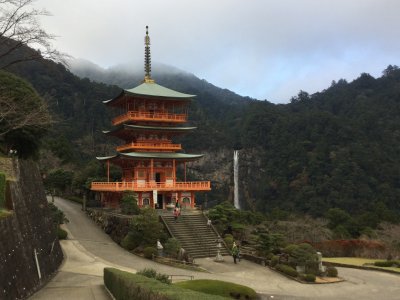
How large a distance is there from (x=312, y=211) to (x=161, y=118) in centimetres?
4881

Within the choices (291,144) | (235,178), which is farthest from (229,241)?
(291,144)

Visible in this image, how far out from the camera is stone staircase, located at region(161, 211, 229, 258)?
26.7 metres

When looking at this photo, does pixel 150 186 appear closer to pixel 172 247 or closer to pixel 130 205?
pixel 130 205

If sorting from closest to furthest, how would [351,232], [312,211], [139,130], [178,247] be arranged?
[178,247] < [139,130] < [351,232] < [312,211]

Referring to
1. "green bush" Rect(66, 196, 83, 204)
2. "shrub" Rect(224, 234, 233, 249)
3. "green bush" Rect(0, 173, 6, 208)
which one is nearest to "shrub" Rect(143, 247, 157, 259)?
"shrub" Rect(224, 234, 233, 249)

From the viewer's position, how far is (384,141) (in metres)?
89.0

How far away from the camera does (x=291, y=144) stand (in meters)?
96.7

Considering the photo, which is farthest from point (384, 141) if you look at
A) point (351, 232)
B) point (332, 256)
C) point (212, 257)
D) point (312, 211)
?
point (212, 257)

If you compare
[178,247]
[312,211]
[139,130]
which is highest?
[139,130]

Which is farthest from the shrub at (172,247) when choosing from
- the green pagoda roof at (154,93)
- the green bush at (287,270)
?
the green pagoda roof at (154,93)

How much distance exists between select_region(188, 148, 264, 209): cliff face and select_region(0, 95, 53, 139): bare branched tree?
71.0 metres

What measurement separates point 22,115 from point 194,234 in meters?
12.7

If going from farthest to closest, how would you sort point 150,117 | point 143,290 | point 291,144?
point 291,144, point 150,117, point 143,290

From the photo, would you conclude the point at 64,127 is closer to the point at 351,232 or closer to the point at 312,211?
the point at 312,211
